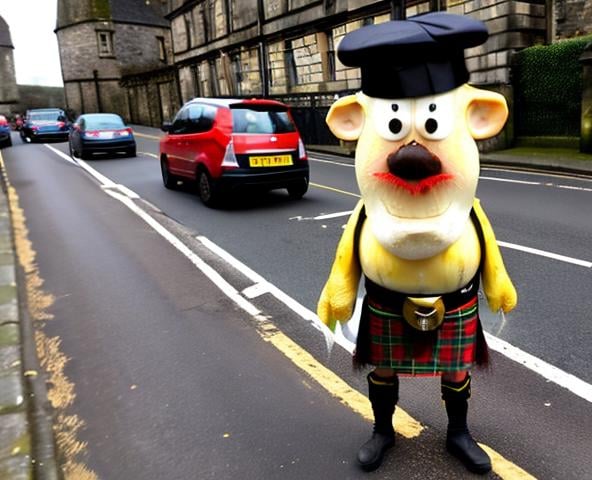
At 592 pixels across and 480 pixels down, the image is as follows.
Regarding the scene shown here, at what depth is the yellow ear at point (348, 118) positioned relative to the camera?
2250 mm

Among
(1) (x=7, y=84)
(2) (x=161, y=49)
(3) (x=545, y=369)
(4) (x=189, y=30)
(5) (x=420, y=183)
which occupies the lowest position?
(3) (x=545, y=369)

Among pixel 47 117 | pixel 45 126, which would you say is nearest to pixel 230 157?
pixel 45 126

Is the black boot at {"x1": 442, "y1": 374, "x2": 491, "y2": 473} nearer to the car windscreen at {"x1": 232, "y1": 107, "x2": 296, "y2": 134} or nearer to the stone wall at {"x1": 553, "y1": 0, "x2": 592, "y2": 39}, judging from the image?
the car windscreen at {"x1": 232, "y1": 107, "x2": 296, "y2": 134}

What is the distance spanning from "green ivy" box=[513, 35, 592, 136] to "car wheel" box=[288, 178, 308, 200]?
9.55 m

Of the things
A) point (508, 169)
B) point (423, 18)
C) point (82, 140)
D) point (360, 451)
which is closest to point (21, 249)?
point (360, 451)

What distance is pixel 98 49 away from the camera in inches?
2061

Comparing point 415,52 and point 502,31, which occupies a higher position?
point 502,31

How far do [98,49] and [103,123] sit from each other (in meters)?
37.9

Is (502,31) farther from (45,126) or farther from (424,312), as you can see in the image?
(45,126)

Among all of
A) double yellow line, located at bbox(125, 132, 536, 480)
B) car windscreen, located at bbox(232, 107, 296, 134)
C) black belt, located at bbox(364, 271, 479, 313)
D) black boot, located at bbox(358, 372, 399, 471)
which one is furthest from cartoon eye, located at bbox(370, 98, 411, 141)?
car windscreen, located at bbox(232, 107, 296, 134)

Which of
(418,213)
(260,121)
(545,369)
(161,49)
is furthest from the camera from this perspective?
(161,49)

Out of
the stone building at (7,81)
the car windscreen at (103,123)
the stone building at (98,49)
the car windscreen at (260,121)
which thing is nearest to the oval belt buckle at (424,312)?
the car windscreen at (260,121)

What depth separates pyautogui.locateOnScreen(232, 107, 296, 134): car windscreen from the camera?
30.2ft

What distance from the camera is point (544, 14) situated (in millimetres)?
17375
